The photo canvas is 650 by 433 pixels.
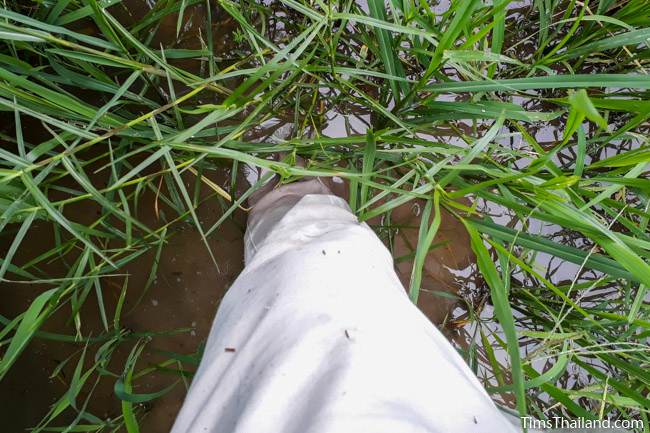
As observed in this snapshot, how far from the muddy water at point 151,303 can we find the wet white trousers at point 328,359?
332 mm

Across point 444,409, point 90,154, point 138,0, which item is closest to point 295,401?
point 444,409

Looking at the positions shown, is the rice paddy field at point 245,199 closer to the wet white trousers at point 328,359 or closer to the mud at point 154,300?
the mud at point 154,300

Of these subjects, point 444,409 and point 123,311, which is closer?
point 444,409

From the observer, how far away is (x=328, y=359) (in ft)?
1.52

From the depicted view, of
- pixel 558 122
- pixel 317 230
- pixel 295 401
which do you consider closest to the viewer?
pixel 295 401

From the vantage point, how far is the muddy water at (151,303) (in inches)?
36.6

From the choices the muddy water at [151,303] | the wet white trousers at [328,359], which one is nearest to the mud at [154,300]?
the muddy water at [151,303]

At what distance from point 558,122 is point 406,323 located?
2.24 feet

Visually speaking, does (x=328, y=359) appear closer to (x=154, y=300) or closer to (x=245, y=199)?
(x=245, y=199)

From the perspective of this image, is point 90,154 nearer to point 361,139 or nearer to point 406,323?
point 361,139

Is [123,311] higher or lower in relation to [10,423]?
higher

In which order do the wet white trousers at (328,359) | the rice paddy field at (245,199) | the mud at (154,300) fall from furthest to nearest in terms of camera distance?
1. the mud at (154,300)
2. the rice paddy field at (245,199)
3. the wet white trousers at (328,359)

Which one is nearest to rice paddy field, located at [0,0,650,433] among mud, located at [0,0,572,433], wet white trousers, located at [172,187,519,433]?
mud, located at [0,0,572,433]

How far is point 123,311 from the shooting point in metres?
0.95
